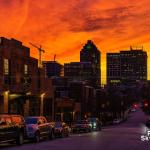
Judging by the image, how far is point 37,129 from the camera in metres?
38.3

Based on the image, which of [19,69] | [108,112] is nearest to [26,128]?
[19,69]

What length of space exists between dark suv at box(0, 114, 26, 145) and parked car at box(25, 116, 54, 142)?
1900mm

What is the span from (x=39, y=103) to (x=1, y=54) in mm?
14660

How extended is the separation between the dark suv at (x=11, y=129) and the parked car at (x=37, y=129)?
1.90 m

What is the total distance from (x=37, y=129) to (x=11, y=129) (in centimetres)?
472

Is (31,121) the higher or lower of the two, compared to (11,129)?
higher

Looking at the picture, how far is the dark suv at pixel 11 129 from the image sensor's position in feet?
107

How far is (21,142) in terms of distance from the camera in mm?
34594

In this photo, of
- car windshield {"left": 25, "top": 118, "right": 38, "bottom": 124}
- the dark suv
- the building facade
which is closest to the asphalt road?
the dark suv

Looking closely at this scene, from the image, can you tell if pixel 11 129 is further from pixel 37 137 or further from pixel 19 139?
pixel 37 137

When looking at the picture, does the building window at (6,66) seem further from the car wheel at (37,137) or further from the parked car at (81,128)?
the car wheel at (37,137)

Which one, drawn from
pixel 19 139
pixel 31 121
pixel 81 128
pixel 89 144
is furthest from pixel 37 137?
pixel 81 128

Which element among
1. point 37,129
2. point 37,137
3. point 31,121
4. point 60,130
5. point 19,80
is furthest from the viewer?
point 19,80

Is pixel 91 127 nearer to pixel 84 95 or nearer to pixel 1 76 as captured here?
pixel 1 76
